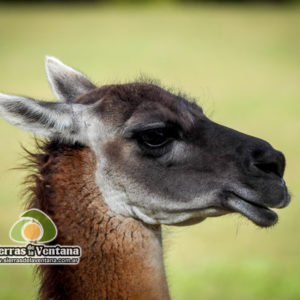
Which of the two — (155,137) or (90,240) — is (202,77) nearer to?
(155,137)

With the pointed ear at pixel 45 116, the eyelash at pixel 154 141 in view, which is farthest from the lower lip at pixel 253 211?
the pointed ear at pixel 45 116

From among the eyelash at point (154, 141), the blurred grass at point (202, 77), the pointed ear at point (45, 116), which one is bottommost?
the eyelash at point (154, 141)

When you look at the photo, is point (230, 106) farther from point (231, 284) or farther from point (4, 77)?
point (231, 284)

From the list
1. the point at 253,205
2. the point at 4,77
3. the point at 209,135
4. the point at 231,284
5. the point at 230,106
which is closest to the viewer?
the point at 253,205

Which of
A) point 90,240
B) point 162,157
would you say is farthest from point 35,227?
point 162,157

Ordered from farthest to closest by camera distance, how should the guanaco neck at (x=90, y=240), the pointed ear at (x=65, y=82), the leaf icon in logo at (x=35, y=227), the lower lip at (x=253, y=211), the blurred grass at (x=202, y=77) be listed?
the blurred grass at (x=202, y=77) → the pointed ear at (x=65, y=82) → the leaf icon in logo at (x=35, y=227) → the guanaco neck at (x=90, y=240) → the lower lip at (x=253, y=211)

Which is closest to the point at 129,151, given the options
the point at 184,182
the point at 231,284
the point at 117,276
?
the point at 184,182

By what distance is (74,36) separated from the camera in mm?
38031

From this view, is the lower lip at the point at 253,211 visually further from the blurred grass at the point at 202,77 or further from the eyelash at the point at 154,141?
the blurred grass at the point at 202,77

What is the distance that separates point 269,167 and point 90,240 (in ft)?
4.04

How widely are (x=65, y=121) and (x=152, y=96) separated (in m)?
0.61

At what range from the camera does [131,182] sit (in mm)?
3742

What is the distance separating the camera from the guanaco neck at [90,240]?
3674 millimetres

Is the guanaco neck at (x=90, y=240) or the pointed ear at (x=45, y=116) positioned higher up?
the pointed ear at (x=45, y=116)
